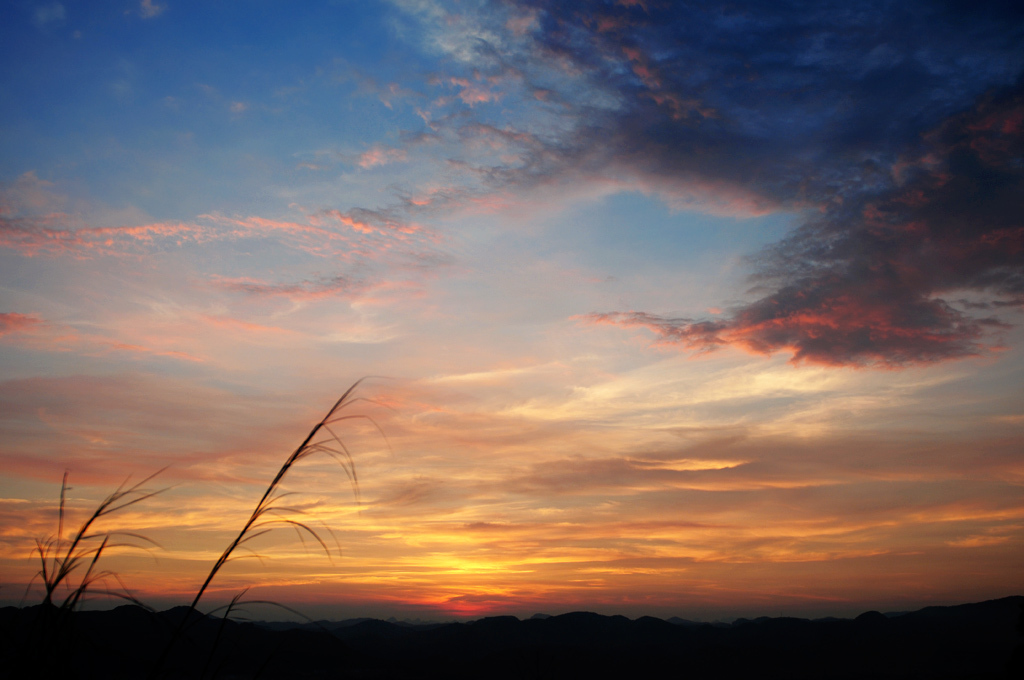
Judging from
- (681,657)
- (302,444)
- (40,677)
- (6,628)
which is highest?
(302,444)

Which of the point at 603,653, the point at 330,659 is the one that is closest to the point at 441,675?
the point at 330,659

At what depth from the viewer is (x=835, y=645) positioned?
19112 centimetres

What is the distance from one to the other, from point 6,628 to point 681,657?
731 ft

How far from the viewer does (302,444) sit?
306 centimetres

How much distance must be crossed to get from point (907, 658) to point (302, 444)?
222m

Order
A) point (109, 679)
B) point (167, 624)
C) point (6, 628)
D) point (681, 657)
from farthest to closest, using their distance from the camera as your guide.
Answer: point (681, 657), point (167, 624), point (6, 628), point (109, 679)

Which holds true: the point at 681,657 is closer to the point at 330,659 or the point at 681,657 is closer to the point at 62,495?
the point at 330,659

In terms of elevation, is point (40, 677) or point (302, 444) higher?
A: point (302, 444)

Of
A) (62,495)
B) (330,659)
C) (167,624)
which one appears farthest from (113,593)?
(330,659)

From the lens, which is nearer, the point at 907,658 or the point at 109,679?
the point at 109,679

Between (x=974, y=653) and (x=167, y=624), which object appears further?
(x=974, y=653)

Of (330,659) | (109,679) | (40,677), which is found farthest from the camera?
(330,659)

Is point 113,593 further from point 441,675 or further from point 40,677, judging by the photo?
point 441,675

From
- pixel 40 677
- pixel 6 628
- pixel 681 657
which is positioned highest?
pixel 6 628
